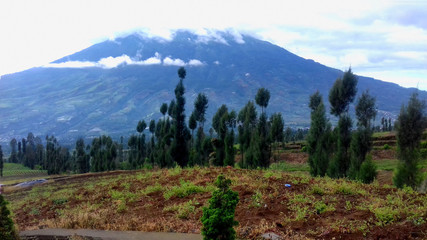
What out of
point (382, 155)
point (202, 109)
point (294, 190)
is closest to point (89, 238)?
point (294, 190)

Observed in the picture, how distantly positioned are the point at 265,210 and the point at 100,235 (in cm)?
339

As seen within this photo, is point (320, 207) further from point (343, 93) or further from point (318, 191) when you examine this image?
point (343, 93)

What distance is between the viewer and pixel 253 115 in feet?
109

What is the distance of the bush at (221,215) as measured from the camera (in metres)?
4.58

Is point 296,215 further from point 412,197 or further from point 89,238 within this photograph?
point 89,238

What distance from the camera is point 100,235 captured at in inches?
271

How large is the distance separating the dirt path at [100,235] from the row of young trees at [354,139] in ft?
37.9

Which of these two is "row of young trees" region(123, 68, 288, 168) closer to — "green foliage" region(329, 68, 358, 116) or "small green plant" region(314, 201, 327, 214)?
"green foliage" region(329, 68, 358, 116)

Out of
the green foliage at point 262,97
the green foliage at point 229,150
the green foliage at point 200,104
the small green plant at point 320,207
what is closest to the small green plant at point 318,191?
the small green plant at point 320,207

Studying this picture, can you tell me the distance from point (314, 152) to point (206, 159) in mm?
14844

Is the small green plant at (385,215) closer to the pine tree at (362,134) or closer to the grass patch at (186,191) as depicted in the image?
the grass patch at (186,191)

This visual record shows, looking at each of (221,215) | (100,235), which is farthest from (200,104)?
(221,215)

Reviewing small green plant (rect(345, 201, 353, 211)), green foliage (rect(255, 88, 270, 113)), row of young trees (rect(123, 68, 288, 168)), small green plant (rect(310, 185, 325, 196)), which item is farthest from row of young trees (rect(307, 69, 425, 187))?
small green plant (rect(345, 201, 353, 211))

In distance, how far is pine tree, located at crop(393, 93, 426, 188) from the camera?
14828 millimetres
